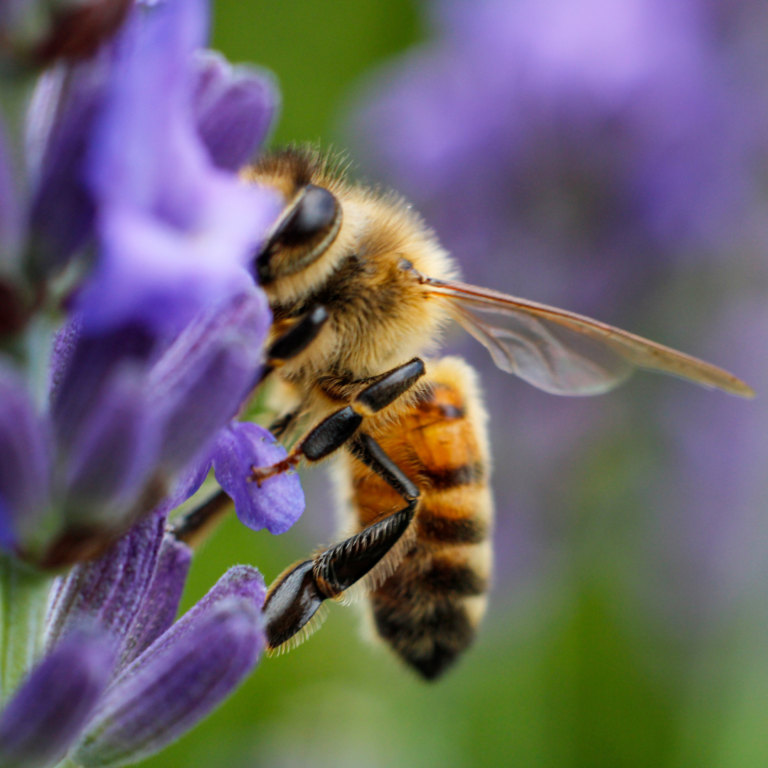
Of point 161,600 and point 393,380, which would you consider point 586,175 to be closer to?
point 393,380

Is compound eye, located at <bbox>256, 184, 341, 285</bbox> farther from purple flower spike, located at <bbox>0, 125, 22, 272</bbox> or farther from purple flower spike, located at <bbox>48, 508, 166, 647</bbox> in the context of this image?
purple flower spike, located at <bbox>0, 125, 22, 272</bbox>

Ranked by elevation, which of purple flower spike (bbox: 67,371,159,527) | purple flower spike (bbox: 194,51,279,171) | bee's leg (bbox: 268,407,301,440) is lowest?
bee's leg (bbox: 268,407,301,440)

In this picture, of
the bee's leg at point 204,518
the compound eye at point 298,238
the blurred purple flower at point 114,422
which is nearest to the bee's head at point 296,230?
the compound eye at point 298,238

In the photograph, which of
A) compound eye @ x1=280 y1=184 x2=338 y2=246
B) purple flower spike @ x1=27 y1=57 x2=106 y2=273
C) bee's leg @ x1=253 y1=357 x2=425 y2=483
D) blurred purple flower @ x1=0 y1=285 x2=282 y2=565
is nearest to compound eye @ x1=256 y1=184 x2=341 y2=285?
compound eye @ x1=280 y1=184 x2=338 y2=246

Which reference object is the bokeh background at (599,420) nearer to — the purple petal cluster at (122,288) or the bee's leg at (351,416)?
the bee's leg at (351,416)

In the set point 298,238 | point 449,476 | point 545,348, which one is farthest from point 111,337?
point 545,348

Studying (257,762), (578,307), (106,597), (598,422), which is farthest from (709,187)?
(106,597)
